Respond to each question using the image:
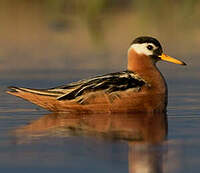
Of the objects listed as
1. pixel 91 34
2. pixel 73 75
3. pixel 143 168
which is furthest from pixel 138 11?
pixel 143 168

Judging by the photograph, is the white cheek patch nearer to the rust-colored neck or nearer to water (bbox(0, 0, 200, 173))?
the rust-colored neck

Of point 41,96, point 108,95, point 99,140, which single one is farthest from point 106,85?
point 99,140

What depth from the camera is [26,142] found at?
1018 cm

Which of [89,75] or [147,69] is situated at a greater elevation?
[147,69]

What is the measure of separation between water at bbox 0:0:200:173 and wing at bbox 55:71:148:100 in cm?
42

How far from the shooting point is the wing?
41.6 ft

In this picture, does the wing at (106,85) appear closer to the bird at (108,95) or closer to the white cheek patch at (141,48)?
the bird at (108,95)

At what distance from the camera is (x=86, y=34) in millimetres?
20562

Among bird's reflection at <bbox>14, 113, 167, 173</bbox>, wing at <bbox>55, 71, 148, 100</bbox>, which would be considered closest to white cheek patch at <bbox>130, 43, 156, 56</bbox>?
wing at <bbox>55, 71, 148, 100</bbox>

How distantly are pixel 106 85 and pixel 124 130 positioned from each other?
186 centimetres

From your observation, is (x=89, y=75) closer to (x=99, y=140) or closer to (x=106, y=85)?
(x=106, y=85)

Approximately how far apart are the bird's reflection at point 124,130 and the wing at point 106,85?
0.36m

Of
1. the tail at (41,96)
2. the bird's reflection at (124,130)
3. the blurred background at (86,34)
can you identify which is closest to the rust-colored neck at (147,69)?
the bird's reflection at (124,130)

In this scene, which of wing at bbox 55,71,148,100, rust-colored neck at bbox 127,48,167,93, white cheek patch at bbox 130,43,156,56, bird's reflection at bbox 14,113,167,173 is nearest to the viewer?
bird's reflection at bbox 14,113,167,173
